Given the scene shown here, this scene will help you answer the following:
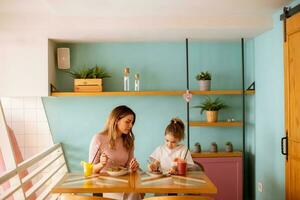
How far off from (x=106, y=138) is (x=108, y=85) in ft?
4.66

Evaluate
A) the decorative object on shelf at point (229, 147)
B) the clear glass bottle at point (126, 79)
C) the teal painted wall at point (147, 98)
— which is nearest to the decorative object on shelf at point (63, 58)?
the teal painted wall at point (147, 98)

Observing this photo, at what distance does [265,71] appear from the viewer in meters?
4.01

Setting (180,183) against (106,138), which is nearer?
(180,183)

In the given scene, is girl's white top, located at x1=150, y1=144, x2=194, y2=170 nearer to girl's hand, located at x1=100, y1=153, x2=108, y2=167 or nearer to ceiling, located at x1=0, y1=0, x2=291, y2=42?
girl's hand, located at x1=100, y1=153, x2=108, y2=167

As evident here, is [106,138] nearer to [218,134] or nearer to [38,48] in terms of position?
[38,48]

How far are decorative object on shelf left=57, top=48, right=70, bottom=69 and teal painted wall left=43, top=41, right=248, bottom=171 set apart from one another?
0.33 ft

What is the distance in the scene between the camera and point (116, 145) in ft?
10.7

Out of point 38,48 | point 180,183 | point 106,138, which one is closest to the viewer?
point 180,183

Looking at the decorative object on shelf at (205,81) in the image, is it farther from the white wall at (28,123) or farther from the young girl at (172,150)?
the white wall at (28,123)

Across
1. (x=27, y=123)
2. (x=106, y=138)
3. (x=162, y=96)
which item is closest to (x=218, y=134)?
(x=162, y=96)

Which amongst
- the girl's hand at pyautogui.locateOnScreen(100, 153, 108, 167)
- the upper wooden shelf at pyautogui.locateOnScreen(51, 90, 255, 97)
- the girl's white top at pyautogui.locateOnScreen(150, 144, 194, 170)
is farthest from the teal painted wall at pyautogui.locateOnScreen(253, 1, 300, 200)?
the girl's hand at pyautogui.locateOnScreen(100, 153, 108, 167)

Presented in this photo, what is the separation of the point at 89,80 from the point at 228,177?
1828 millimetres

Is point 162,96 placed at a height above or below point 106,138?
above

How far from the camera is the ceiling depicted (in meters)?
3.58
